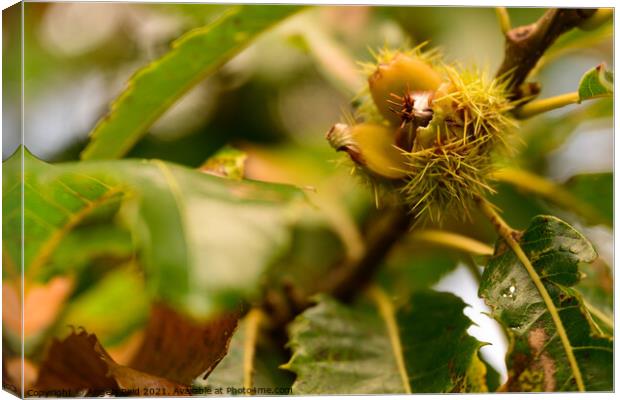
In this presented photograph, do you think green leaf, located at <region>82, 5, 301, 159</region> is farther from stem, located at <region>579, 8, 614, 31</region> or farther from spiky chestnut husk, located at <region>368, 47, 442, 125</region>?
stem, located at <region>579, 8, 614, 31</region>

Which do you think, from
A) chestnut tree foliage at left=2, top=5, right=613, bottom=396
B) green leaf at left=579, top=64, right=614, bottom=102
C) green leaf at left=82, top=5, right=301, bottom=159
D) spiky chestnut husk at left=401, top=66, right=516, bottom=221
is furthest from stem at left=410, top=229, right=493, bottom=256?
green leaf at left=82, top=5, right=301, bottom=159

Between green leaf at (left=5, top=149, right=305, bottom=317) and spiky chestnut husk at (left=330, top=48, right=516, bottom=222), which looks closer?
green leaf at (left=5, top=149, right=305, bottom=317)

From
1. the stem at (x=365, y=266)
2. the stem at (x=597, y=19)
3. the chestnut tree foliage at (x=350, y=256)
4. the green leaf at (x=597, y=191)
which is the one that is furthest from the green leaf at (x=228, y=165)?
the green leaf at (x=597, y=191)

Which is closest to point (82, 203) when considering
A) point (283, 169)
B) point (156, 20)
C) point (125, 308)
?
point (125, 308)

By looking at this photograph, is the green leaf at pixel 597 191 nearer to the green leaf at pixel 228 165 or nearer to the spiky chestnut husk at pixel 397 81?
the spiky chestnut husk at pixel 397 81

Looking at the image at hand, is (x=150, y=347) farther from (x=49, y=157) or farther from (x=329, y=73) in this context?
(x=329, y=73)
